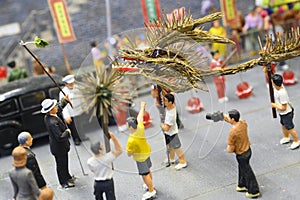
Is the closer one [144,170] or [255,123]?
[144,170]

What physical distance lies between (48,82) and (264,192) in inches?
207

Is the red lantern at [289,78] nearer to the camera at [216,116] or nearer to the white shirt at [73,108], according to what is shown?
the camera at [216,116]

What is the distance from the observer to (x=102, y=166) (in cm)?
659

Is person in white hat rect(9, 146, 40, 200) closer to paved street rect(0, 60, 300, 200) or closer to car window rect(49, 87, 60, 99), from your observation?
paved street rect(0, 60, 300, 200)

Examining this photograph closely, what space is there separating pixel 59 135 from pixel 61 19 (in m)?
5.32

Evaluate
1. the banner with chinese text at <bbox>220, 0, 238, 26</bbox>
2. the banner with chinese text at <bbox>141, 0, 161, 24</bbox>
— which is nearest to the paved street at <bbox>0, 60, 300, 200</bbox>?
the banner with chinese text at <bbox>141, 0, 161, 24</bbox>

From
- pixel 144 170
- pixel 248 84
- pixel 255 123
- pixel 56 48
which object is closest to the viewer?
pixel 144 170

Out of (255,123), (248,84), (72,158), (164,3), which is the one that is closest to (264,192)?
(255,123)

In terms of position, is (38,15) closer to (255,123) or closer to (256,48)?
(256,48)

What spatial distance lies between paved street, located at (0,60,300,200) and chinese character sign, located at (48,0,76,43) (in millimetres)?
3875

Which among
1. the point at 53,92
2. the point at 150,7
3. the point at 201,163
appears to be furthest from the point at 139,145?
the point at 150,7

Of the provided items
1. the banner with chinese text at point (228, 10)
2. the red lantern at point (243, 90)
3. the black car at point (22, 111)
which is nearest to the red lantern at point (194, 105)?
the red lantern at point (243, 90)

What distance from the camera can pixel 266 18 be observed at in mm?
14086

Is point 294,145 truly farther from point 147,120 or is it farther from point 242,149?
point 147,120
